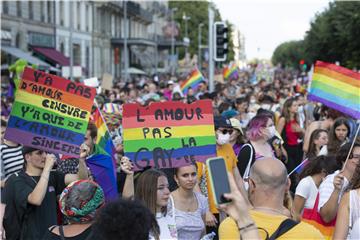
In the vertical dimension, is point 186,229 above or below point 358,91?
below

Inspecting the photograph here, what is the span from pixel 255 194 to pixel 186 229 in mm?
1770

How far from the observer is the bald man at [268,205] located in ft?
11.2

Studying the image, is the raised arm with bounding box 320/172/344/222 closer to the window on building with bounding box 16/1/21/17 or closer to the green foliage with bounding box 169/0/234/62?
the window on building with bounding box 16/1/21/17

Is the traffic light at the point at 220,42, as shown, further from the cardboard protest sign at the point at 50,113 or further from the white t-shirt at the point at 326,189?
the white t-shirt at the point at 326,189

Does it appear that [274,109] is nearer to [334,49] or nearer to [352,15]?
[352,15]

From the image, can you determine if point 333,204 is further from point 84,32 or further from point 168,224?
point 84,32

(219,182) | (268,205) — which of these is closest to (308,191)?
(268,205)

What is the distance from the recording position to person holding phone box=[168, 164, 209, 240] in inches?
207

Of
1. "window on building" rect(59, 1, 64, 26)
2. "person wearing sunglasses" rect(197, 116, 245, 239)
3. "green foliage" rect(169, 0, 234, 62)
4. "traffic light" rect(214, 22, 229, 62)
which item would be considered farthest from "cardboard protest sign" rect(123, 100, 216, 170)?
"green foliage" rect(169, 0, 234, 62)

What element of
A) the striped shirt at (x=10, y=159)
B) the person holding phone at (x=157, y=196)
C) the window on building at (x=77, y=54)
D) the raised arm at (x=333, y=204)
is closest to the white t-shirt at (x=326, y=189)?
the raised arm at (x=333, y=204)

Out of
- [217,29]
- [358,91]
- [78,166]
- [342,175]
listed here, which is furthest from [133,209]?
[217,29]

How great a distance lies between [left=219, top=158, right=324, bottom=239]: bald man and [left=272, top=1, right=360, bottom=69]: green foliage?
4022 centimetres

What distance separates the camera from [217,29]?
59.6 ft

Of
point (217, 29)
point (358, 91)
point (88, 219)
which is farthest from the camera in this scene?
point (217, 29)
